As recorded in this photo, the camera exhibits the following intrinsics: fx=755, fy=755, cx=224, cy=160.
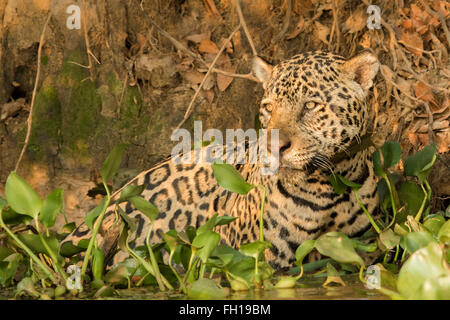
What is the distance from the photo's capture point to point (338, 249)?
3838 millimetres

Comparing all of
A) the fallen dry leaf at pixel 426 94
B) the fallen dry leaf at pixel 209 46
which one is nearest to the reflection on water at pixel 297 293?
the fallen dry leaf at pixel 426 94

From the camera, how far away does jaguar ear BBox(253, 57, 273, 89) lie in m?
5.13

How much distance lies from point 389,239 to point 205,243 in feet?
3.87

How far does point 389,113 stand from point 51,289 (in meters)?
3.99

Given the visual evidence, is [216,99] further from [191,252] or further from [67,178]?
[191,252]

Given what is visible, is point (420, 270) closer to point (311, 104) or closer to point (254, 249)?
point (254, 249)

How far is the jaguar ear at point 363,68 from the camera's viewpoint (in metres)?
4.73

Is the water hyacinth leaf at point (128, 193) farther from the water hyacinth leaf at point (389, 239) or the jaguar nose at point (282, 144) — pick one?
the water hyacinth leaf at point (389, 239)

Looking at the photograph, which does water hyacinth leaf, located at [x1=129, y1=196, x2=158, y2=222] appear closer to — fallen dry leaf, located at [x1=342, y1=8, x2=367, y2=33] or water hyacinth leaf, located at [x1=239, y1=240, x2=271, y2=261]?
water hyacinth leaf, located at [x1=239, y1=240, x2=271, y2=261]

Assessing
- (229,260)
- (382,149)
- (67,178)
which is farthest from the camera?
(67,178)

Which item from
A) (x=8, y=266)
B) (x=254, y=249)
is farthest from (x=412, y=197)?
(x=8, y=266)

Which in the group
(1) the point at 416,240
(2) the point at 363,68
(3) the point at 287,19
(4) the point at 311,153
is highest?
(3) the point at 287,19
